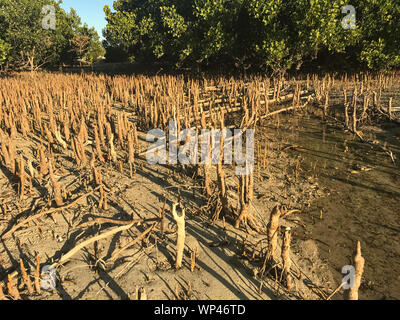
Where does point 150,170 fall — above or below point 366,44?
below

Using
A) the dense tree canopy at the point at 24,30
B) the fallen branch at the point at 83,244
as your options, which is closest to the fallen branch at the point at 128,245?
the fallen branch at the point at 83,244

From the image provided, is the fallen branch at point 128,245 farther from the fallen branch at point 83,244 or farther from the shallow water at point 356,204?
the shallow water at point 356,204

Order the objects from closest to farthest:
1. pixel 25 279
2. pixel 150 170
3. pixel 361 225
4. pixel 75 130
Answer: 1. pixel 25 279
2. pixel 361 225
3. pixel 150 170
4. pixel 75 130

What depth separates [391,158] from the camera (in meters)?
6.20

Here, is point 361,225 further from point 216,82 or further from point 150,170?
point 216,82

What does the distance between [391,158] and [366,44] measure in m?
9.42

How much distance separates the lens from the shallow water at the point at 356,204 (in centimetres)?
348

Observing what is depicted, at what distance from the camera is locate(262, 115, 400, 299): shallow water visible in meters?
3.48

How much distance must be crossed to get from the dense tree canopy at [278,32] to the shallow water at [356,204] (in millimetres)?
6453

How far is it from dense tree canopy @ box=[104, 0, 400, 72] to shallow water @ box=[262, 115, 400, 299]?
6453 mm

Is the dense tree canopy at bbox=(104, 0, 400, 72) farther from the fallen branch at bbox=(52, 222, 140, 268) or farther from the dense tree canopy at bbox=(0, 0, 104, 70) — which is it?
the fallen branch at bbox=(52, 222, 140, 268)

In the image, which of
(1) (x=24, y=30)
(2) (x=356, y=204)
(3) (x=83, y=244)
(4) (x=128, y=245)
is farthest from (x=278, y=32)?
(1) (x=24, y=30)

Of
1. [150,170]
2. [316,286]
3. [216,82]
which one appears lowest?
[316,286]
